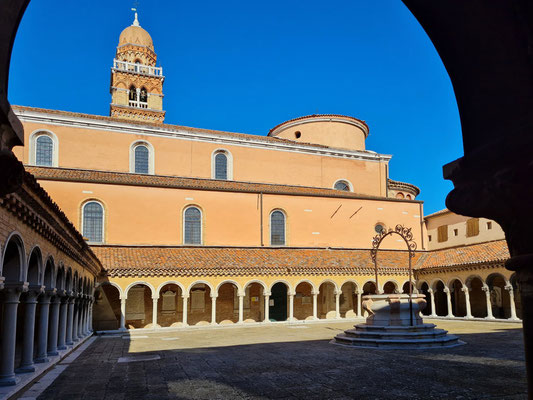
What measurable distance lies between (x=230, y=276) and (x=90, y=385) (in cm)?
1700

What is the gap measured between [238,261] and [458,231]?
18929mm

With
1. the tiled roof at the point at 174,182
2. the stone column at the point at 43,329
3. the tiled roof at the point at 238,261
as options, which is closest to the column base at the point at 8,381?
the stone column at the point at 43,329

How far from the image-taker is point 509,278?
25.3 m

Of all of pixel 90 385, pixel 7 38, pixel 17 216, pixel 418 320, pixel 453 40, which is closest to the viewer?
pixel 7 38

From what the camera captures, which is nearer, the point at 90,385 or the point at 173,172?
the point at 90,385

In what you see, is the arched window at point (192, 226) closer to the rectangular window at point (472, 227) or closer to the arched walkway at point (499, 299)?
the arched walkway at point (499, 299)

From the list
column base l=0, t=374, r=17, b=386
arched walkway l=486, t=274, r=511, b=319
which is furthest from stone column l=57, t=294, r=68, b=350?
arched walkway l=486, t=274, r=511, b=319

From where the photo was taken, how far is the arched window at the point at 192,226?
28656mm

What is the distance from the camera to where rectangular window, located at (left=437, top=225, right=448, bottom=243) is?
38000 mm

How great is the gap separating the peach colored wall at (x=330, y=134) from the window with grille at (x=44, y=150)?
17.8 m

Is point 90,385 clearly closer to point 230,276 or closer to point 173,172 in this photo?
point 230,276

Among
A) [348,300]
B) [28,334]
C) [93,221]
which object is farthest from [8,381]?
[348,300]

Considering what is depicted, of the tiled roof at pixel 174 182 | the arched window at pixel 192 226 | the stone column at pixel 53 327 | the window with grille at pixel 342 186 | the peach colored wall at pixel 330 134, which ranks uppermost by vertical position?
the peach colored wall at pixel 330 134

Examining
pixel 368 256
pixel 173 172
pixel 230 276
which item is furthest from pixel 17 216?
pixel 368 256
